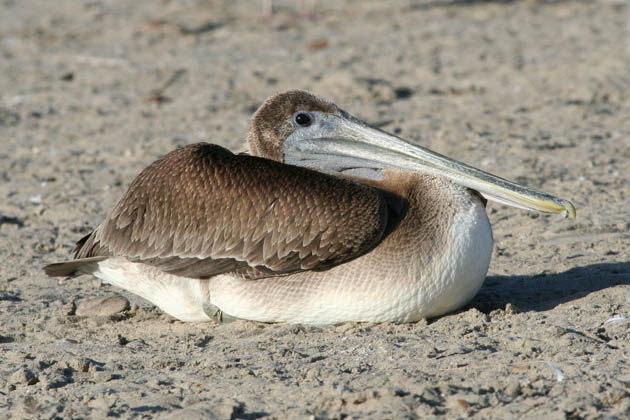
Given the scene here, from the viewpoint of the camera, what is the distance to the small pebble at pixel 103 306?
4.98 m

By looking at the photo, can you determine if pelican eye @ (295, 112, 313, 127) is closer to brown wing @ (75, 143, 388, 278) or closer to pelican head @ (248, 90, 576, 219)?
pelican head @ (248, 90, 576, 219)

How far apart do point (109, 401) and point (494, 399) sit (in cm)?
144

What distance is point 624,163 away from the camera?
279 inches

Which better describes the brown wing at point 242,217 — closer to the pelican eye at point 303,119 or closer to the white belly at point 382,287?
the white belly at point 382,287

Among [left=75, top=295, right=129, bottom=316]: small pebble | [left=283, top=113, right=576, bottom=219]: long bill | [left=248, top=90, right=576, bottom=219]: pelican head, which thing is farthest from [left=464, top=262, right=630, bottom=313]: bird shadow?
[left=75, top=295, right=129, bottom=316]: small pebble

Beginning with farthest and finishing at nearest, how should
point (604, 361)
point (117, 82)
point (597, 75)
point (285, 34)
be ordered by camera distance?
point (285, 34) < point (117, 82) < point (597, 75) < point (604, 361)

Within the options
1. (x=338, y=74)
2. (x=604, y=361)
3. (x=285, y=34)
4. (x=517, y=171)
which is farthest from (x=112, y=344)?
(x=285, y=34)

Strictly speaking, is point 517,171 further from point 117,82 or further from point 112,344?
point 117,82

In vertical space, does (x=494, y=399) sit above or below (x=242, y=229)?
below

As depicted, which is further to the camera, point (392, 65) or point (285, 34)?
point (285, 34)

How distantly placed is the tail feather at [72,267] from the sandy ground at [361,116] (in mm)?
228

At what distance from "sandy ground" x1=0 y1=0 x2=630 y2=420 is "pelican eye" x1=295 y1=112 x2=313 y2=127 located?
1022mm

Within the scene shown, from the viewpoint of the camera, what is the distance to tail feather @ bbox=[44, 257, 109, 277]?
4.77 meters

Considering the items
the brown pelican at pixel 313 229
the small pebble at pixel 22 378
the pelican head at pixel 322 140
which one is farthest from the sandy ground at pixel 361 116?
the pelican head at pixel 322 140
